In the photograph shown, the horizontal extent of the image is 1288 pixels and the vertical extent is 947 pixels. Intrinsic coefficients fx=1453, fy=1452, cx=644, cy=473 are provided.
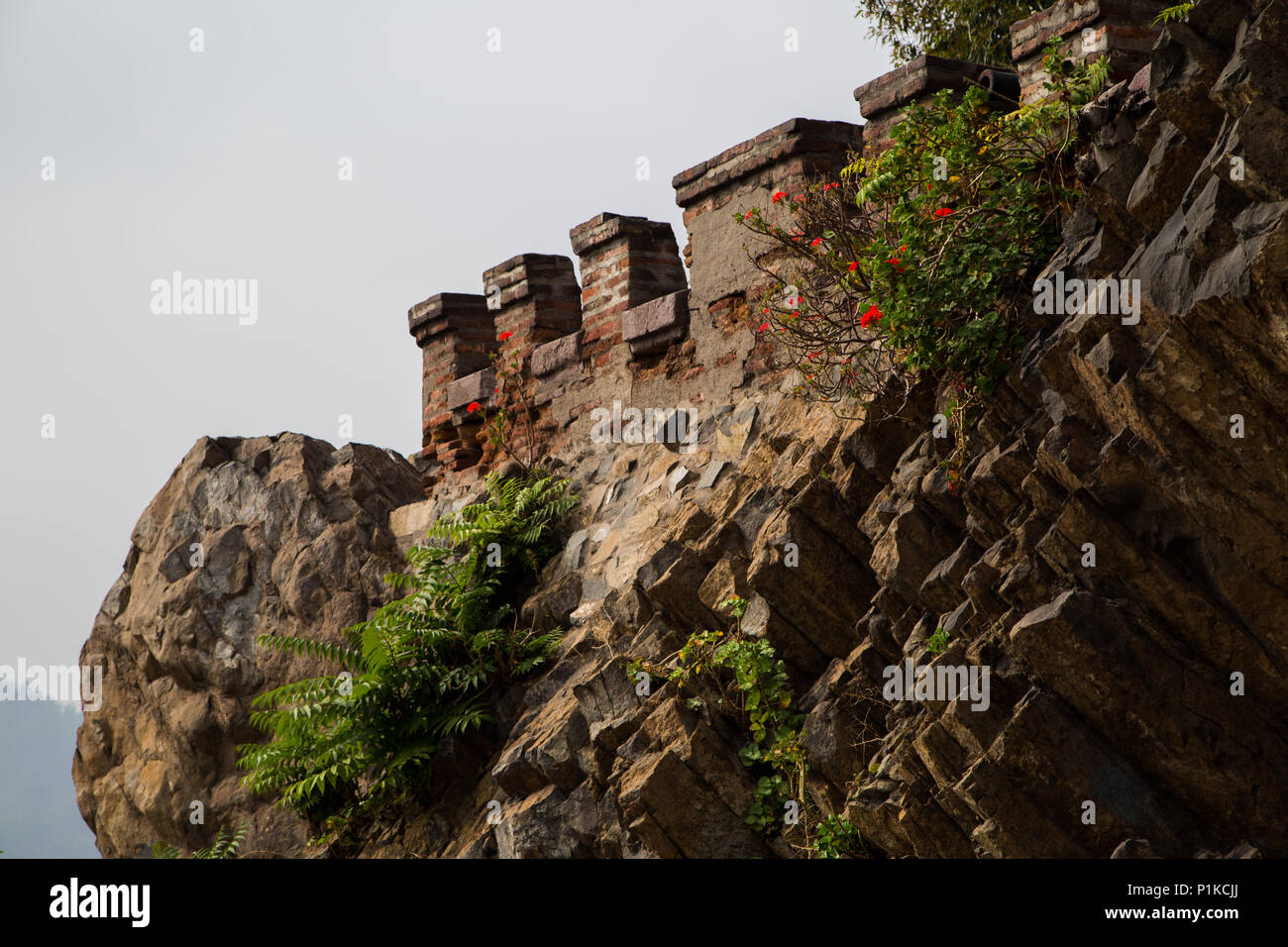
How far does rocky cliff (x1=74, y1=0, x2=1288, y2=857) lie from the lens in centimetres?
612

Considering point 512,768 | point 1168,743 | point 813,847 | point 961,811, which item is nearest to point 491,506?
point 512,768

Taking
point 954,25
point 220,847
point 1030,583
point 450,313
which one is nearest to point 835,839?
point 1030,583

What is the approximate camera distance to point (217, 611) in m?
12.5

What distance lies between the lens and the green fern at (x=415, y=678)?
9859mm

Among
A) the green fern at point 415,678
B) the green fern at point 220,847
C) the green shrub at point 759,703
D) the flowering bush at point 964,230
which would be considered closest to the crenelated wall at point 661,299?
the flowering bush at point 964,230

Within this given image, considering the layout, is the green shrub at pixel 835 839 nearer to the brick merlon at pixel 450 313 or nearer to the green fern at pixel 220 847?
the green fern at pixel 220 847

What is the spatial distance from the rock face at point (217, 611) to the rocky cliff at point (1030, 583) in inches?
101

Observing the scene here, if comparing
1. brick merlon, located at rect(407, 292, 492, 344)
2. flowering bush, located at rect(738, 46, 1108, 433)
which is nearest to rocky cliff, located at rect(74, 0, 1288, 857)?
flowering bush, located at rect(738, 46, 1108, 433)

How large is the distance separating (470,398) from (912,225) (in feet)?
18.0

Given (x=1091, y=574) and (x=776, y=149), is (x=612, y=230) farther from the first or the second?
(x=1091, y=574)

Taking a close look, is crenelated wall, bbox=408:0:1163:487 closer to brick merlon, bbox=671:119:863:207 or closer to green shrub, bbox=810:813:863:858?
brick merlon, bbox=671:119:863:207

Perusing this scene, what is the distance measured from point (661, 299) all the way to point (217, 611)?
4912 millimetres

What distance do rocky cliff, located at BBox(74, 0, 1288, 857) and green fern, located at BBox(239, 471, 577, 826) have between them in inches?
11.3

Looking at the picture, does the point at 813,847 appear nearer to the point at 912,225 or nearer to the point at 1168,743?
the point at 1168,743
